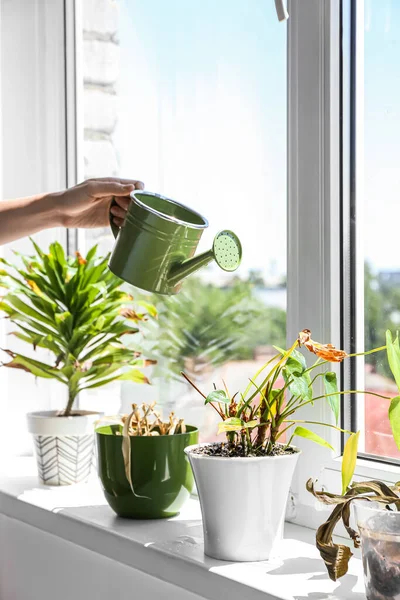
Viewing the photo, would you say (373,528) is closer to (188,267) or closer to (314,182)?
(188,267)

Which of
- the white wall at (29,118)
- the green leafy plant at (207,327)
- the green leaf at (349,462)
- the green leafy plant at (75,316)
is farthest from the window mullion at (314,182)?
the white wall at (29,118)

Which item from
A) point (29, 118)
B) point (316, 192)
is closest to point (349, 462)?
point (316, 192)

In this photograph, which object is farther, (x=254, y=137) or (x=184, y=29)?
(x=184, y=29)

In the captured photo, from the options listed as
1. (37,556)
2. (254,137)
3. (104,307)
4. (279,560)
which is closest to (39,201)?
(104,307)

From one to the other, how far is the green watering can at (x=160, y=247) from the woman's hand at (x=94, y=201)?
0.35ft

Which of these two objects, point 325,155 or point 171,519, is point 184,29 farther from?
point 171,519

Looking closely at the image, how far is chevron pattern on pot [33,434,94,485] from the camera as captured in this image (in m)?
1.44

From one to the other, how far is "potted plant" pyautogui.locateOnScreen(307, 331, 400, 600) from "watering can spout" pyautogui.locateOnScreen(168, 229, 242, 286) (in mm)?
238

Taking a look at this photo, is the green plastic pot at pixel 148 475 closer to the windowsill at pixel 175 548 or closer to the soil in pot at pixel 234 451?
the windowsill at pixel 175 548

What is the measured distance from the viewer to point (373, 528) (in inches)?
31.2

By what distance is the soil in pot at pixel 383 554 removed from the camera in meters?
0.78

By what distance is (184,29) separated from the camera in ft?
4.74

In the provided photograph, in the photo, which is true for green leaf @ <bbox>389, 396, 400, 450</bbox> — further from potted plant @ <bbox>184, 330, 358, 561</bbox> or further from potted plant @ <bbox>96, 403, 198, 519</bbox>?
potted plant @ <bbox>96, 403, 198, 519</bbox>

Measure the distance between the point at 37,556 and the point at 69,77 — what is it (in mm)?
1095
